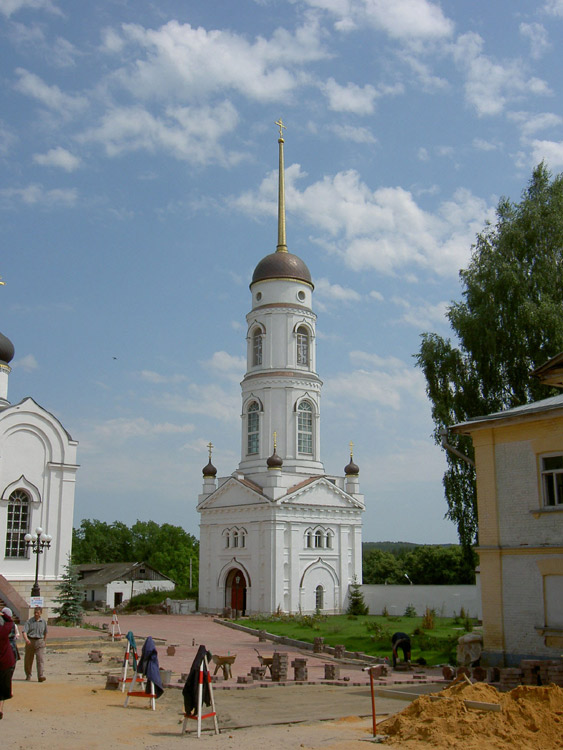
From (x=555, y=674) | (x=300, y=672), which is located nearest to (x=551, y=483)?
(x=555, y=674)

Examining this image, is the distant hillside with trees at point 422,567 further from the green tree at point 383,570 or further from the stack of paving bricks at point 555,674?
the stack of paving bricks at point 555,674

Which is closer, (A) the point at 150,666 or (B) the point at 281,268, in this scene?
(A) the point at 150,666

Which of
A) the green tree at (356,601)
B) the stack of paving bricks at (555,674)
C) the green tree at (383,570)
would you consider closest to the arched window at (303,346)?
the green tree at (356,601)

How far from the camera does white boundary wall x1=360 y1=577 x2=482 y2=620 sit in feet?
125

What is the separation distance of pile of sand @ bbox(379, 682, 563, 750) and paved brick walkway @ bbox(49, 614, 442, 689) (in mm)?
5891

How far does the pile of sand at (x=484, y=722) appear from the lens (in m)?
10.8

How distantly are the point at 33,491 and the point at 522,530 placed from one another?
23.6 m

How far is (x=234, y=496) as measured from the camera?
45.4 meters

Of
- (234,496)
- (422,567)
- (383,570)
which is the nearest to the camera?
(234,496)

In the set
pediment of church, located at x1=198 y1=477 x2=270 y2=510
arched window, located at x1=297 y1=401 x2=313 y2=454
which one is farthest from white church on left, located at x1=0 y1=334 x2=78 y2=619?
arched window, located at x1=297 y1=401 x2=313 y2=454

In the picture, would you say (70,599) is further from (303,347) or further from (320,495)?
(303,347)

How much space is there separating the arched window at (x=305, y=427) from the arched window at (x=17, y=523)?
17062 millimetres

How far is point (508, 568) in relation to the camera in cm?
1870

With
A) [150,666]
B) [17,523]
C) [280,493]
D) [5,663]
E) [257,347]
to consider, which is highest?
[257,347]
